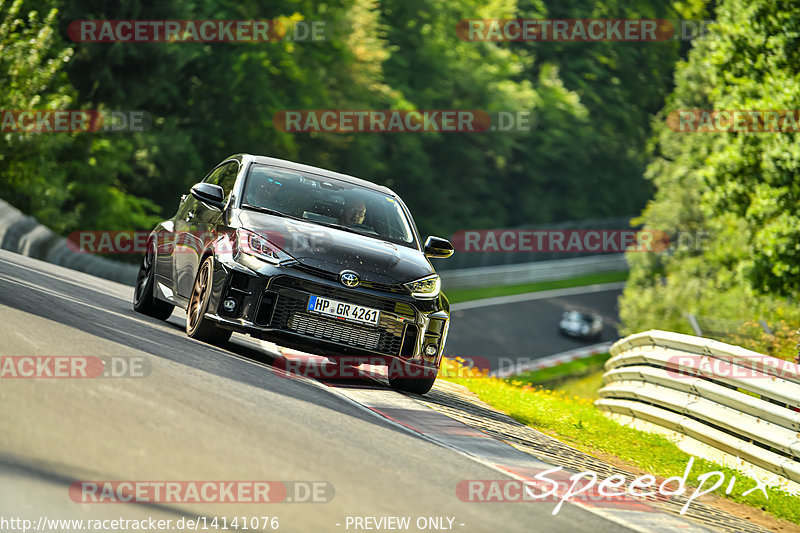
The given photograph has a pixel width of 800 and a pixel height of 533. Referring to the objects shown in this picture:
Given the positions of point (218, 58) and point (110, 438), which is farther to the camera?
point (218, 58)

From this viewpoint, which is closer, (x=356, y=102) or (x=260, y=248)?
(x=260, y=248)

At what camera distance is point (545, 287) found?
209ft

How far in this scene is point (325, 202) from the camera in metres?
10.5

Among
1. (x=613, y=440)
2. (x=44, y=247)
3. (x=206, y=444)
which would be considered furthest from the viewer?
(x=44, y=247)

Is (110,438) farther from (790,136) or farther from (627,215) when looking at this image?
(627,215)

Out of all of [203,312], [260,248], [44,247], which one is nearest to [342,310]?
[260,248]

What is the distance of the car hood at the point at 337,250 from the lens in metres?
9.29

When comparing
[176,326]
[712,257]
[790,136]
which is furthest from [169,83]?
[176,326]

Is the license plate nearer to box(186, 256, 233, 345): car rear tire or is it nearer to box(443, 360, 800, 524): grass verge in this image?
box(186, 256, 233, 345): car rear tire

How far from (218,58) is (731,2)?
28.1 meters
